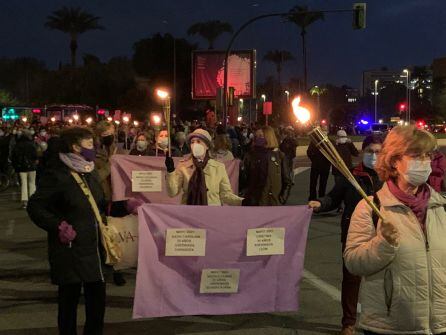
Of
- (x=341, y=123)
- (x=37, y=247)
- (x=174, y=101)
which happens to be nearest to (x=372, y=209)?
(x=37, y=247)

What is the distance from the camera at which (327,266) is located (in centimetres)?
804

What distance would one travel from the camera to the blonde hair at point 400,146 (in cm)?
308

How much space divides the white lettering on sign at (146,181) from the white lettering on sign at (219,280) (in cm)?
316

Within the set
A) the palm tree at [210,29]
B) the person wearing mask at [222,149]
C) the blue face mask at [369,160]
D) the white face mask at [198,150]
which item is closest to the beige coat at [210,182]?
the white face mask at [198,150]

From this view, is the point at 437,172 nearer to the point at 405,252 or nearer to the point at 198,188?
the point at 198,188

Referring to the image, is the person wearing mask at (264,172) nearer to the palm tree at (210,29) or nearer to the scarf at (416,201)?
the scarf at (416,201)

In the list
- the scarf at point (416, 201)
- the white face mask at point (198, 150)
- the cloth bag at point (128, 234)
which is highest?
the white face mask at point (198, 150)

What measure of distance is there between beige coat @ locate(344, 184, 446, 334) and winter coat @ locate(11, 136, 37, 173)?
12.1m

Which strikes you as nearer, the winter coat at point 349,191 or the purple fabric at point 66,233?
the purple fabric at point 66,233

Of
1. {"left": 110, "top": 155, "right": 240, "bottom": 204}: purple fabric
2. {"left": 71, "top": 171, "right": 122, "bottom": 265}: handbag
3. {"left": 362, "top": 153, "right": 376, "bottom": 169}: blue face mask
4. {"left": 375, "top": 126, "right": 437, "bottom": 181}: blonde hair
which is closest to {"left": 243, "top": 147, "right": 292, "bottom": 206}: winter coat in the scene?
{"left": 110, "top": 155, "right": 240, "bottom": 204}: purple fabric

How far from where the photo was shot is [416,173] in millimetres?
3000

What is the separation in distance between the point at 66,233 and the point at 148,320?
1.98m

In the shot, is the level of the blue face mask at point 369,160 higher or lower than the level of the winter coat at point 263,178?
higher

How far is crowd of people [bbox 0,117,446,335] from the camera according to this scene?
2938mm
